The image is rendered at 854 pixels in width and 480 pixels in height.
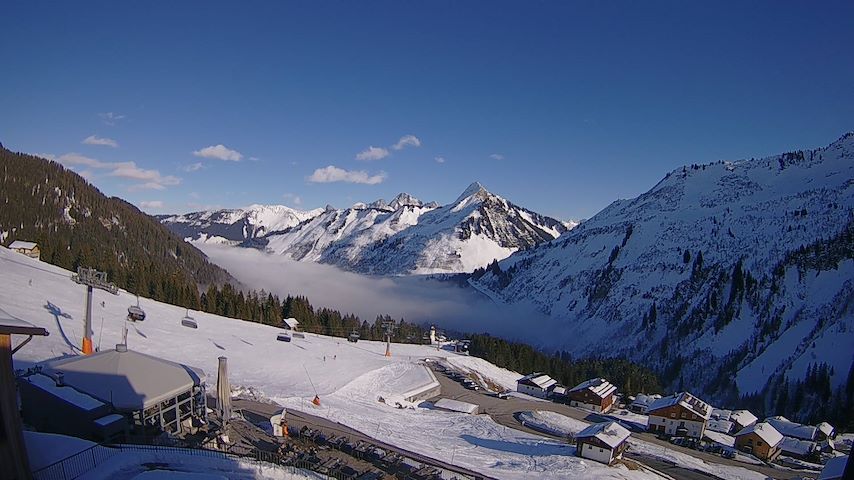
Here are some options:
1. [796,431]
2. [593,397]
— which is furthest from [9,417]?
[796,431]

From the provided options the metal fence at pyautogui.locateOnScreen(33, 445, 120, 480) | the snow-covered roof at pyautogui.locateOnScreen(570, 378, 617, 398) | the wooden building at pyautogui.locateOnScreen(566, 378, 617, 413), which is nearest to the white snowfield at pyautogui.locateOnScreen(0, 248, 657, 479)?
the metal fence at pyautogui.locateOnScreen(33, 445, 120, 480)

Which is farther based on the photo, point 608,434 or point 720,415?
point 720,415

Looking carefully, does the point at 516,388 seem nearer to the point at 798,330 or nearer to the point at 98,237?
the point at 798,330

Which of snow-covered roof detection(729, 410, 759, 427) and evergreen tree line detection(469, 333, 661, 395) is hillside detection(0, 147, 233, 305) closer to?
evergreen tree line detection(469, 333, 661, 395)

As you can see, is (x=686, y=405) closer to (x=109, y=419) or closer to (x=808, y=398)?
(x=109, y=419)

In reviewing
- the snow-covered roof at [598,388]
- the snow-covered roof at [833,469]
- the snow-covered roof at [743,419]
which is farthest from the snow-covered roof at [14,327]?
the snow-covered roof at [743,419]

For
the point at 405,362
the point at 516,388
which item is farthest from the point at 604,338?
the point at 405,362
